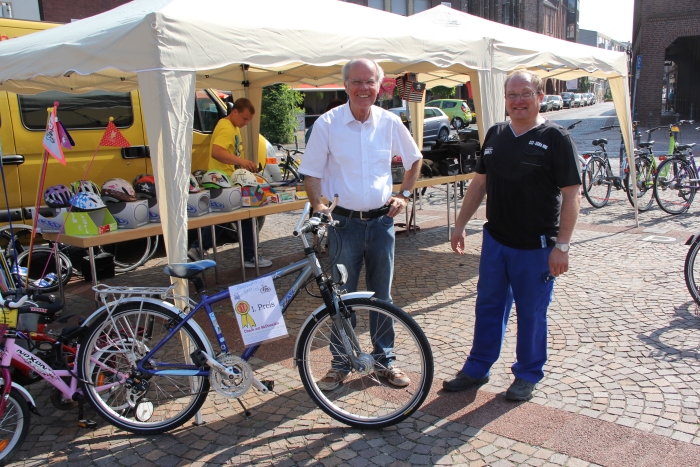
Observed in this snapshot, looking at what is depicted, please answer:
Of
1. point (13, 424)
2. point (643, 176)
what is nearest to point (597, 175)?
point (643, 176)

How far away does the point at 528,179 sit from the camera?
10.9ft

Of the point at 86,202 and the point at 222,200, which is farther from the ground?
the point at 86,202

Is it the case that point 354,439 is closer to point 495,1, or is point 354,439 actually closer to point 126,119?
point 126,119

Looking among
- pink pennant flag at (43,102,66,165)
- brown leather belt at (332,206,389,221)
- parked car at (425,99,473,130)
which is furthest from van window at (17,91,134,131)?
parked car at (425,99,473,130)

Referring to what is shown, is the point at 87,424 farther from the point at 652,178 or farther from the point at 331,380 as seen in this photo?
the point at 652,178

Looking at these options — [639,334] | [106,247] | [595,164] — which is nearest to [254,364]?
[639,334]

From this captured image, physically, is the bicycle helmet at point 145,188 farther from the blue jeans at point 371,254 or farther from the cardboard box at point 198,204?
the blue jeans at point 371,254

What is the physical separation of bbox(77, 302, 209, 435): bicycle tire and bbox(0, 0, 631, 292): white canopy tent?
46 centimetres

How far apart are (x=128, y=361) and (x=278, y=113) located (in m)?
19.1

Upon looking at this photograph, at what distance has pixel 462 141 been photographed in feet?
27.5

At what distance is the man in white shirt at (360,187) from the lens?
11.5ft

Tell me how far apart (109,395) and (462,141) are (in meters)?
6.18

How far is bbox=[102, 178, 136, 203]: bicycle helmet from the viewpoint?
4.82 metres

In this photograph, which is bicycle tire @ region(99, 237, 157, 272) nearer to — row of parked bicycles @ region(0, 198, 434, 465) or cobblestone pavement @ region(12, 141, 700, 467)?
cobblestone pavement @ region(12, 141, 700, 467)
